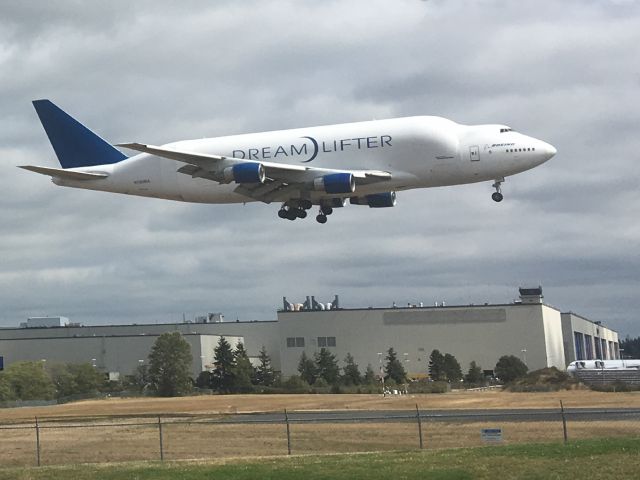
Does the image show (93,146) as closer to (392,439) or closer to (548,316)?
(392,439)

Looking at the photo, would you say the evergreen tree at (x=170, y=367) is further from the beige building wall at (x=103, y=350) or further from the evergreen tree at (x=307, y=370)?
the evergreen tree at (x=307, y=370)

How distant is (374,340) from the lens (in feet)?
456

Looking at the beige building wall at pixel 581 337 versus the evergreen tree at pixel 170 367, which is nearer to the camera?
the evergreen tree at pixel 170 367

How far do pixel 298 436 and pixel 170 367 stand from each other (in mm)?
73038

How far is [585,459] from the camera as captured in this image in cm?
2528

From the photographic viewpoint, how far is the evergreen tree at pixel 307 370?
404 feet

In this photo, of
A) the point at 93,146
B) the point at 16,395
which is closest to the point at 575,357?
the point at 16,395

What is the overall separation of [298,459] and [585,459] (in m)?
8.46

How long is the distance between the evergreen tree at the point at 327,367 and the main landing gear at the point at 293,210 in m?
70.3

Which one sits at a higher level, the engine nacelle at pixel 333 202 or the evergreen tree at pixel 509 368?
the engine nacelle at pixel 333 202

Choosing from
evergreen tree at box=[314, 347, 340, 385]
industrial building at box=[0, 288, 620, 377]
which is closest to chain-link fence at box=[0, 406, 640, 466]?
evergreen tree at box=[314, 347, 340, 385]

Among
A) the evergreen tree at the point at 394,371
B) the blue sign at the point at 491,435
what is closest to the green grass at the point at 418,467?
the blue sign at the point at 491,435

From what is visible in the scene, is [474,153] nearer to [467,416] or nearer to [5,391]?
[467,416]

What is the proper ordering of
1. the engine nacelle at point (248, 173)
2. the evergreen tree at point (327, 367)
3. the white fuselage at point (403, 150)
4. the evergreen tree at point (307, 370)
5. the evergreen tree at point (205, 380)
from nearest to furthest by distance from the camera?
the white fuselage at point (403, 150)
the engine nacelle at point (248, 173)
the evergreen tree at point (307, 370)
the evergreen tree at point (327, 367)
the evergreen tree at point (205, 380)
